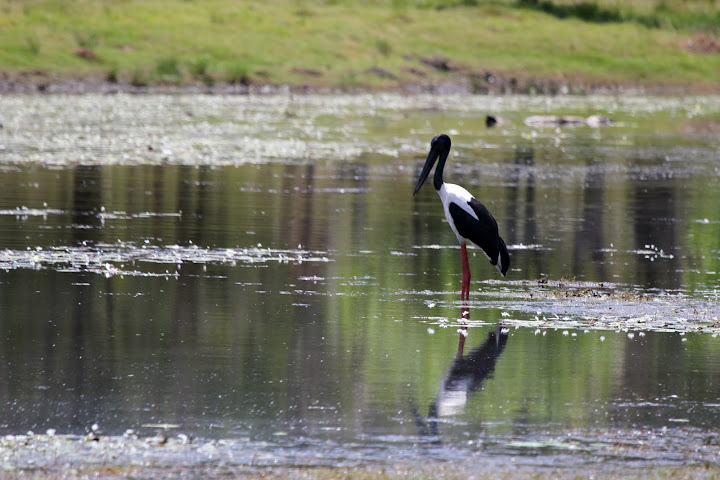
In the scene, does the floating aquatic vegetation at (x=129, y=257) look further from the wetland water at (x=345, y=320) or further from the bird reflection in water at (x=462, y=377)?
the bird reflection in water at (x=462, y=377)

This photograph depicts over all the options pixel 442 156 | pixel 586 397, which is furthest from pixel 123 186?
pixel 586 397

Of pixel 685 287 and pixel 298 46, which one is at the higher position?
pixel 298 46

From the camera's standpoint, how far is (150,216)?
17906 millimetres

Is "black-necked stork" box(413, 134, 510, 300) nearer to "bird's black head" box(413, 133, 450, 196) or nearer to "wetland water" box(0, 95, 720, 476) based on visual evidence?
"wetland water" box(0, 95, 720, 476)

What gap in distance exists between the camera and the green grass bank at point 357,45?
187ft

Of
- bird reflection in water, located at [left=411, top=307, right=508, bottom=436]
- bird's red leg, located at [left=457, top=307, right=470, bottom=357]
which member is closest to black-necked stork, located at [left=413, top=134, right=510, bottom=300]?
bird's red leg, located at [left=457, top=307, right=470, bottom=357]

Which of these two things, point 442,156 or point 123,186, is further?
point 123,186

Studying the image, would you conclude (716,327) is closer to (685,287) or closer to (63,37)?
(685,287)

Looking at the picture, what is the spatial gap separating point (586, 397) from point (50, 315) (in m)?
4.33

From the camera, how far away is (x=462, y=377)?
8984 millimetres

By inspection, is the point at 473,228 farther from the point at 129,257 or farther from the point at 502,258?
the point at 129,257

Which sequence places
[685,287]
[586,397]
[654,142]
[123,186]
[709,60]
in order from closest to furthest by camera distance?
[586,397], [685,287], [123,186], [654,142], [709,60]

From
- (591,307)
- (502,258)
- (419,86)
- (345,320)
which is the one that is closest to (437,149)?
(502,258)

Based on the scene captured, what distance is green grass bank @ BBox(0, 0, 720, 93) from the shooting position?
57.1m
